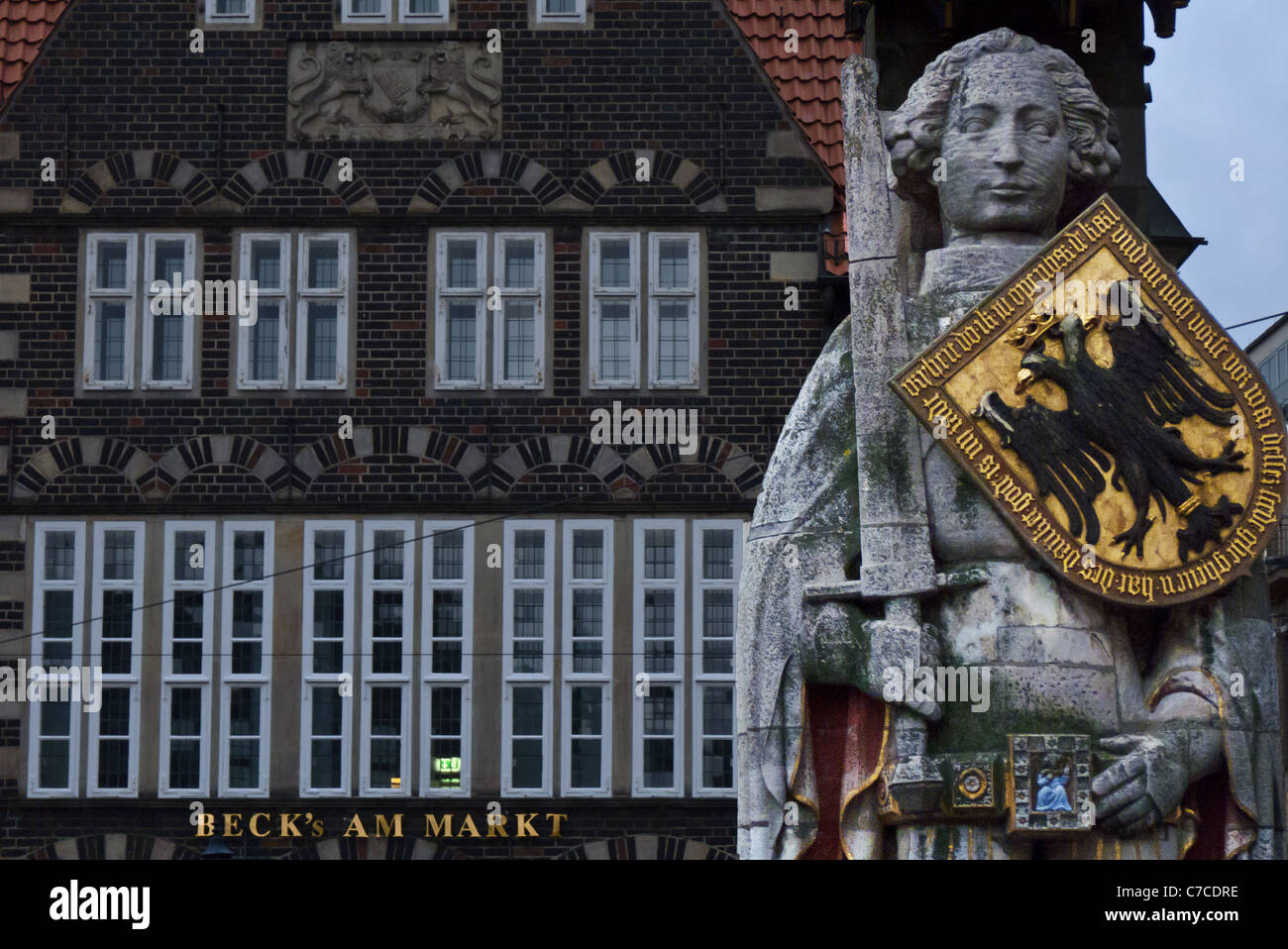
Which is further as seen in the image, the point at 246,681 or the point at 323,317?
the point at 323,317

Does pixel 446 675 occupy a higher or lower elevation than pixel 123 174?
lower

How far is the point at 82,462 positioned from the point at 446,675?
3807 millimetres

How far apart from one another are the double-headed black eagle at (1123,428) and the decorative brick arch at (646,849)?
14.9 metres

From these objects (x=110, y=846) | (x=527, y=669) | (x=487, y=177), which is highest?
(x=487, y=177)

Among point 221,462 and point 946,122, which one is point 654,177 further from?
point 946,122

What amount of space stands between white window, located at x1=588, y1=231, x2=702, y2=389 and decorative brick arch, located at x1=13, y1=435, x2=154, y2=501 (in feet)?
13.3

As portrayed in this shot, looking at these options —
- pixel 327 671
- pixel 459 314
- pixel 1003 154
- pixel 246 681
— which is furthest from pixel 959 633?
pixel 459 314

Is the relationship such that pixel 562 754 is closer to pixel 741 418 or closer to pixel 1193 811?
pixel 741 418

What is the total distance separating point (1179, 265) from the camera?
26297mm

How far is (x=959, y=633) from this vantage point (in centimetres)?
993

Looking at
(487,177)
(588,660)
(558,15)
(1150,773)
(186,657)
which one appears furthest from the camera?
(558,15)

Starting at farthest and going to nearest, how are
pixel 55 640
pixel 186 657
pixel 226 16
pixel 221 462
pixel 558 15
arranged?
1. pixel 226 16
2. pixel 558 15
3. pixel 221 462
4. pixel 55 640
5. pixel 186 657

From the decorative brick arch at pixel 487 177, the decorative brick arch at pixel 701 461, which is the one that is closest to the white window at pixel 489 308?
the decorative brick arch at pixel 487 177
